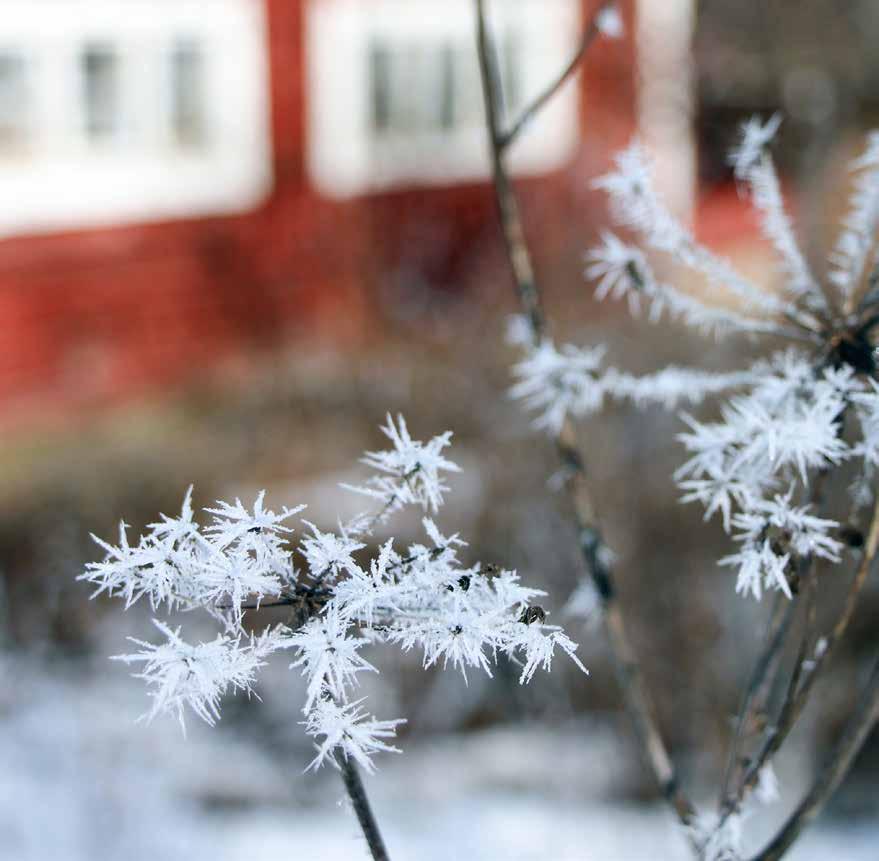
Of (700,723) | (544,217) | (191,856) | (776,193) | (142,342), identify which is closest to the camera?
(776,193)

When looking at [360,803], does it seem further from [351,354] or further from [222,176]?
[222,176]

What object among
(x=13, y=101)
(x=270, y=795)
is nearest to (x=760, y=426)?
(x=270, y=795)

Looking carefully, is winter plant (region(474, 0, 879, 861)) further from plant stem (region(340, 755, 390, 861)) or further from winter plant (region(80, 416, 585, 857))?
plant stem (region(340, 755, 390, 861))

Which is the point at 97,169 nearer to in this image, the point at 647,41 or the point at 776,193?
the point at 647,41

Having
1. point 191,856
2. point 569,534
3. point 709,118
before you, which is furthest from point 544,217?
point 191,856

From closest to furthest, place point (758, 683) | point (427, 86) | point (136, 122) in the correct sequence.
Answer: point (758, 683) → point (136, 122) → point (427, 86)

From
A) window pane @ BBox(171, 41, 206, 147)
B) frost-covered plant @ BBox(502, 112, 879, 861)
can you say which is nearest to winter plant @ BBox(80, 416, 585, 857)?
frost-covered plant @ BBox(502, 112, 879, 861)
